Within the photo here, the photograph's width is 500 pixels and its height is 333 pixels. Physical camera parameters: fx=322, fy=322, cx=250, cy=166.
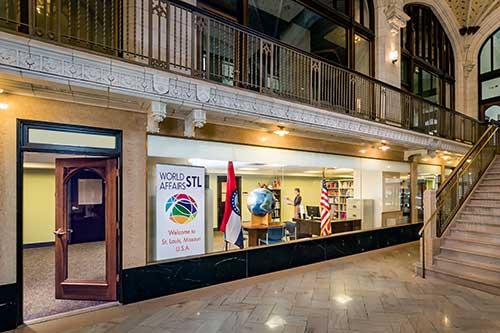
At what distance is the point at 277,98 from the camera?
16.4 feet

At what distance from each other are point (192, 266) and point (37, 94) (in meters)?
3.08

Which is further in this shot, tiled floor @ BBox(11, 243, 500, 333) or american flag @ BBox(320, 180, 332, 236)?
american flag @ BBox(320, 180, 332, 236)

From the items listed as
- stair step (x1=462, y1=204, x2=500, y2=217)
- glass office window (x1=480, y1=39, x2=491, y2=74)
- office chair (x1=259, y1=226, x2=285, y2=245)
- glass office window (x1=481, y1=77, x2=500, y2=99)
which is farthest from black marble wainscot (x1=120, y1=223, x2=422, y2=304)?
glass office window (x1=480, y1=39, x2=491, y2=74)

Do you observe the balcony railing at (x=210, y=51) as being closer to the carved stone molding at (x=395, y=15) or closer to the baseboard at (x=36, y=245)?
the carved stone molding at (x=395, y=15)

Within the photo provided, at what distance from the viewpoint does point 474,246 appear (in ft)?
19.4

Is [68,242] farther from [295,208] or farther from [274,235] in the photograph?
[295,208]

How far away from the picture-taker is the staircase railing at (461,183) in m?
6.38

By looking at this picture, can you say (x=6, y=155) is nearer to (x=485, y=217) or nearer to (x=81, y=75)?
(x=81, y=75)

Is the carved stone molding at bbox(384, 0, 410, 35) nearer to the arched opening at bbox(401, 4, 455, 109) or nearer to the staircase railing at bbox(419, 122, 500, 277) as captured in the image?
the arched opening at bbox(401, 4, 455, 109)

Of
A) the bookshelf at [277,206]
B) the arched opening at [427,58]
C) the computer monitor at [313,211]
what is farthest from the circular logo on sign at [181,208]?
the arched opening at [427,58]

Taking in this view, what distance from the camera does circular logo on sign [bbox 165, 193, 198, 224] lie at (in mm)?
4793

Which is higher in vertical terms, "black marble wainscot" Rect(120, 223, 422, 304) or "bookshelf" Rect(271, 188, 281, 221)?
"bookshelf" Rect(271, 188, 281, 221)

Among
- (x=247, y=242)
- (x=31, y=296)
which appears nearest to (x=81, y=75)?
(x=31, y=296)

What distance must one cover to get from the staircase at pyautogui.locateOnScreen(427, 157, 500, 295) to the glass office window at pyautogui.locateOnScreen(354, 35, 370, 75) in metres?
4.07
